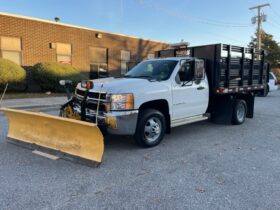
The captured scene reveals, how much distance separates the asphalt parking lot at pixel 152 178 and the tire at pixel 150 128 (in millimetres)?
186

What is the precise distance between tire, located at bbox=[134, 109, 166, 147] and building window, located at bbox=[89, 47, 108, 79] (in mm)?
16402

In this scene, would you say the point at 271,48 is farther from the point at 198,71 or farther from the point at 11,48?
the point at 198,71

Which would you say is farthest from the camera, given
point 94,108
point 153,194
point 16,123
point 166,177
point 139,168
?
point 16,123

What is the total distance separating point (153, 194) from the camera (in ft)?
11.3

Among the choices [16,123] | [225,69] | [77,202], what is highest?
Result: [225,69]

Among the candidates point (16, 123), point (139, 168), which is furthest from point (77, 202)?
point (16, 123)

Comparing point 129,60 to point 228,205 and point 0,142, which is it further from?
point 228,205

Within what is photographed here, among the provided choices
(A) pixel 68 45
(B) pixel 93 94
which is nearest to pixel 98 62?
(A) pixel 68 45

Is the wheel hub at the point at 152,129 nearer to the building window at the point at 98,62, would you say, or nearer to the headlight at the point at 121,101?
the headlight at the point at 121,101

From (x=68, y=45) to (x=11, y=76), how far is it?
604 cm

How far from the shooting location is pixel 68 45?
19250 mm

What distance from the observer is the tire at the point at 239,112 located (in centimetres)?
797

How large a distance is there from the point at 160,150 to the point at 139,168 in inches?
44.0

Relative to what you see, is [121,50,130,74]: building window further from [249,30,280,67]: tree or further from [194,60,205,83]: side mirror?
[249,30,280,67]: tree
